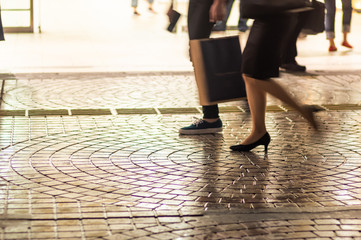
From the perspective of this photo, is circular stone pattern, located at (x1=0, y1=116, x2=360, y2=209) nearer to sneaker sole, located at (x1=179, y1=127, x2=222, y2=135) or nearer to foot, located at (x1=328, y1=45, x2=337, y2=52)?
sneaker sole, located at (x1=179, y1=127, x2=222, y2=135)

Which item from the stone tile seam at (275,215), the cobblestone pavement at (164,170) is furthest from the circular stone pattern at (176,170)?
the stone tile seam at (275,215)

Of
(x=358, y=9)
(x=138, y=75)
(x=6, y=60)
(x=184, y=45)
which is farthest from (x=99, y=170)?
(x=358, y=9)

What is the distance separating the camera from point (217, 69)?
20.2 ft

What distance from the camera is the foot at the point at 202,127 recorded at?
6.33m

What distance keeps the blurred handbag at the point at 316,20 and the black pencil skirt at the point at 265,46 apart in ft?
16.2

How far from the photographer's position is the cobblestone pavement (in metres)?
4.07

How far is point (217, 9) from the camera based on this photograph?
228 inches

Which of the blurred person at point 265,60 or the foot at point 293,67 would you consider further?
the foot at point 293,67

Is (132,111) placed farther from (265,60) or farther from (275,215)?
(275,215)

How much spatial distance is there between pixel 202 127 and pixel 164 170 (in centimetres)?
127

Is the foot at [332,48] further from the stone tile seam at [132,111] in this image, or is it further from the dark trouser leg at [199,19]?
the dark trouser leg at [199,19]

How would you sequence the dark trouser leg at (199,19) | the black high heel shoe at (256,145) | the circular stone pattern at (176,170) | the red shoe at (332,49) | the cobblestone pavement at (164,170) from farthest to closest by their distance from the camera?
the red shoe at (332,49), the dark trouser leg at (199,19), the black high heel shoe at (256,145), the circular stone pattern at (176,170), the cobblestone pavement at (164,170)

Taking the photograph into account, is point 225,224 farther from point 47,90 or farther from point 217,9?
point 47,90

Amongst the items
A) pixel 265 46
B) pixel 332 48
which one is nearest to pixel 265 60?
pixel 265 46
